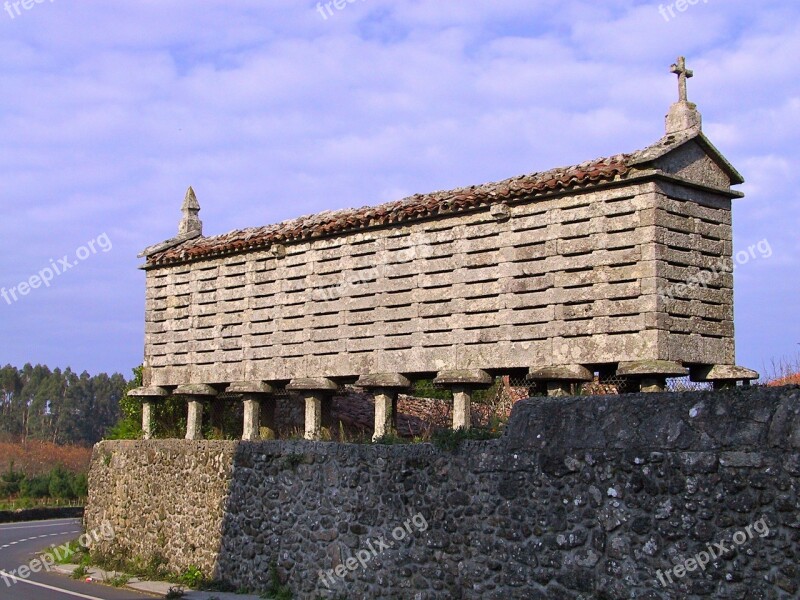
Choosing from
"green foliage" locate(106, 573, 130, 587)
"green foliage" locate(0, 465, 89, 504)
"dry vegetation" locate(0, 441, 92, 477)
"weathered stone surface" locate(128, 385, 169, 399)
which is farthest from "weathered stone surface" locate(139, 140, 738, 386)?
"dry vegetation" locate(0, 441, 92, 477)

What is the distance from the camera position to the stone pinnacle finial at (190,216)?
19.7m

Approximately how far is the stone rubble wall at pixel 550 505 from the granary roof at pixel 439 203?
3981mm

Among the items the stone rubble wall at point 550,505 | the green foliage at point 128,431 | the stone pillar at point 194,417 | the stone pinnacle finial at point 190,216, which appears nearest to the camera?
the stone rubble wall at point 550,505

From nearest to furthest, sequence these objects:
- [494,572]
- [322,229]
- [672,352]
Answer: [494,572] < [672,352] < [322,229]

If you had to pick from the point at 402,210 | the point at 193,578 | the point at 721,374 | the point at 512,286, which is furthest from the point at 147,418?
the point at 721,374

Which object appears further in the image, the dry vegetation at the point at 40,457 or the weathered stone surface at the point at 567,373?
the dry vegetation at the point at 40,457

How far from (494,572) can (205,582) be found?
237 inches

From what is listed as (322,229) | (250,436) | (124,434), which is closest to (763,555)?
(322,229)

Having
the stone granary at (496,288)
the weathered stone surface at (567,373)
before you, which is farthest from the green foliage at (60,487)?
the weathered stone surface at (567,373)

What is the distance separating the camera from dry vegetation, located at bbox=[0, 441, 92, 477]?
47347 mm

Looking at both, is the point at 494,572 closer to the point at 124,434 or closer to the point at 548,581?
the point at 548,581

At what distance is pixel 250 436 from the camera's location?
1672 centimetres

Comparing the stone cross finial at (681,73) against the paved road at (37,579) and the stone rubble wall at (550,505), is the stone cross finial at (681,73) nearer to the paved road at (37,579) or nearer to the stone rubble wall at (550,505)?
the stone rubble wall at (550,505)

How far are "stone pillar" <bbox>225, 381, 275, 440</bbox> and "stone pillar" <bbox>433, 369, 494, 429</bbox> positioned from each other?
377 cm
